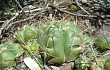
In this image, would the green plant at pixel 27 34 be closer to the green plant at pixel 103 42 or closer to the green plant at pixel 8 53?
the green plant at pixel 8 53

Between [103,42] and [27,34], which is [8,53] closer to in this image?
[27,34]

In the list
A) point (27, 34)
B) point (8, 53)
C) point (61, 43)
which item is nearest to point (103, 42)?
point (61, 43)

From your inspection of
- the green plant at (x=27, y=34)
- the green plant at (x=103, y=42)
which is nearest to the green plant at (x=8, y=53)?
the green plant at (x=27, y=34)

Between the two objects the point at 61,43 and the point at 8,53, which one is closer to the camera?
the point at 61,43

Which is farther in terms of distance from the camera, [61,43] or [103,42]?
[103,42]

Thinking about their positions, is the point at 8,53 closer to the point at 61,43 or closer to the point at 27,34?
the point at 27,34

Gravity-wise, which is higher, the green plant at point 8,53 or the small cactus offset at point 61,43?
the small cactus offset at point 61,43

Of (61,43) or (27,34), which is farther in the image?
(27,34)

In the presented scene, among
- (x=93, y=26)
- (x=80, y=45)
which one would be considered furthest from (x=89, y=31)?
(x=80, y=45)

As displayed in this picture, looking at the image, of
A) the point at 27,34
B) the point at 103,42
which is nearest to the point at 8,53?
the point at 27,34
